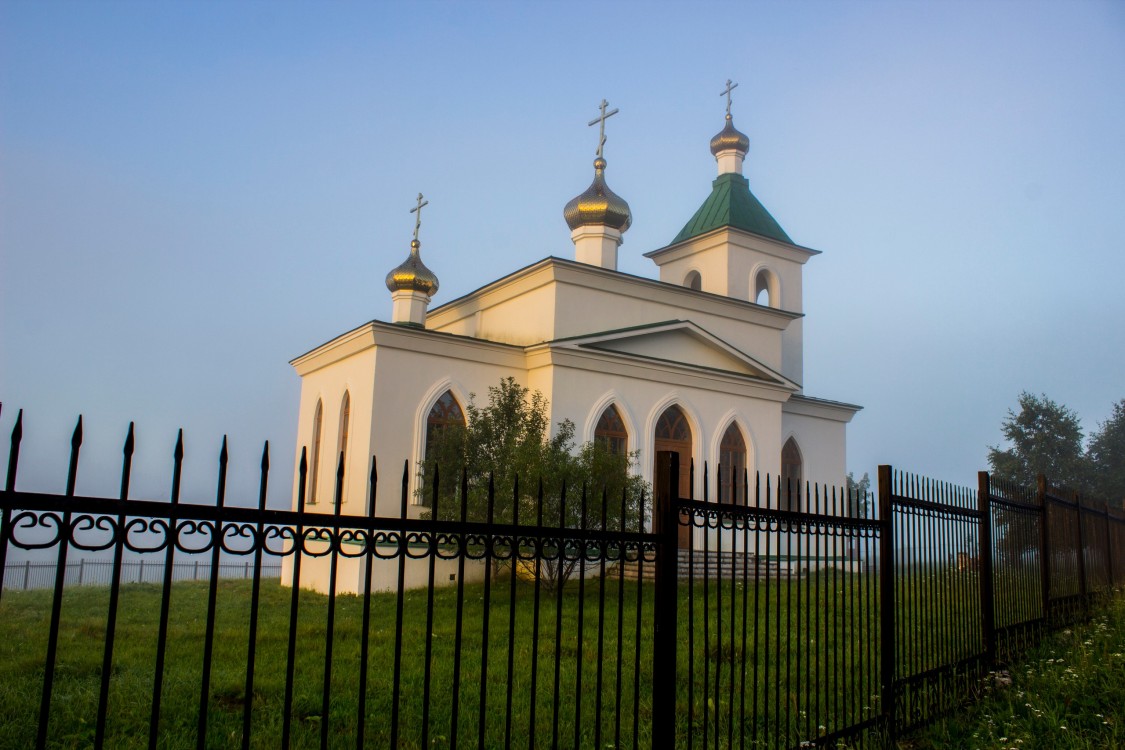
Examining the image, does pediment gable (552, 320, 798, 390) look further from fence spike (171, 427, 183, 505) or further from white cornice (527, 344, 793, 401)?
fence spike (171, 427, 183, 505)

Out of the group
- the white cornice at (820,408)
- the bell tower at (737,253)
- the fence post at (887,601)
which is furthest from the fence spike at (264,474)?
the bell tower at (737,253)

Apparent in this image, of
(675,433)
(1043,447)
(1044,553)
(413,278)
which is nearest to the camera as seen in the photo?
(1044,553)

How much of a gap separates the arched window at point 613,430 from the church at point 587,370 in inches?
1.3

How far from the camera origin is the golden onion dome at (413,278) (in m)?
20.8

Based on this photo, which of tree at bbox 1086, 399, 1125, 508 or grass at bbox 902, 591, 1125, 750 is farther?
tree at bbox 1086, 399, 1125, 508

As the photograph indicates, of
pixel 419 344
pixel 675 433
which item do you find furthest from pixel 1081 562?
pixel 419 344

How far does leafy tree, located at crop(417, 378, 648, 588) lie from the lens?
45.7 feet

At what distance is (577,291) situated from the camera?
18.8 metres

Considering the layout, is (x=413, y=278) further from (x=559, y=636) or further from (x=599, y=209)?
(x=559, y=636)

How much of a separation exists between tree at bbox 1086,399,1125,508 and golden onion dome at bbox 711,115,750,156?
27506 mm

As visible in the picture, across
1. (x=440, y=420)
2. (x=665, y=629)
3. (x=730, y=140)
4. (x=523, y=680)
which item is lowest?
(x=523, y=680)

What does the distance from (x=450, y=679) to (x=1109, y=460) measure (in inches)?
1823

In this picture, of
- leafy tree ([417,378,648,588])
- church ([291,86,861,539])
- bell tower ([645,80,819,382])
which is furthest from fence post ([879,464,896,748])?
bell tower ([645,80,819,382])

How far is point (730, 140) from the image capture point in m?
26.5
